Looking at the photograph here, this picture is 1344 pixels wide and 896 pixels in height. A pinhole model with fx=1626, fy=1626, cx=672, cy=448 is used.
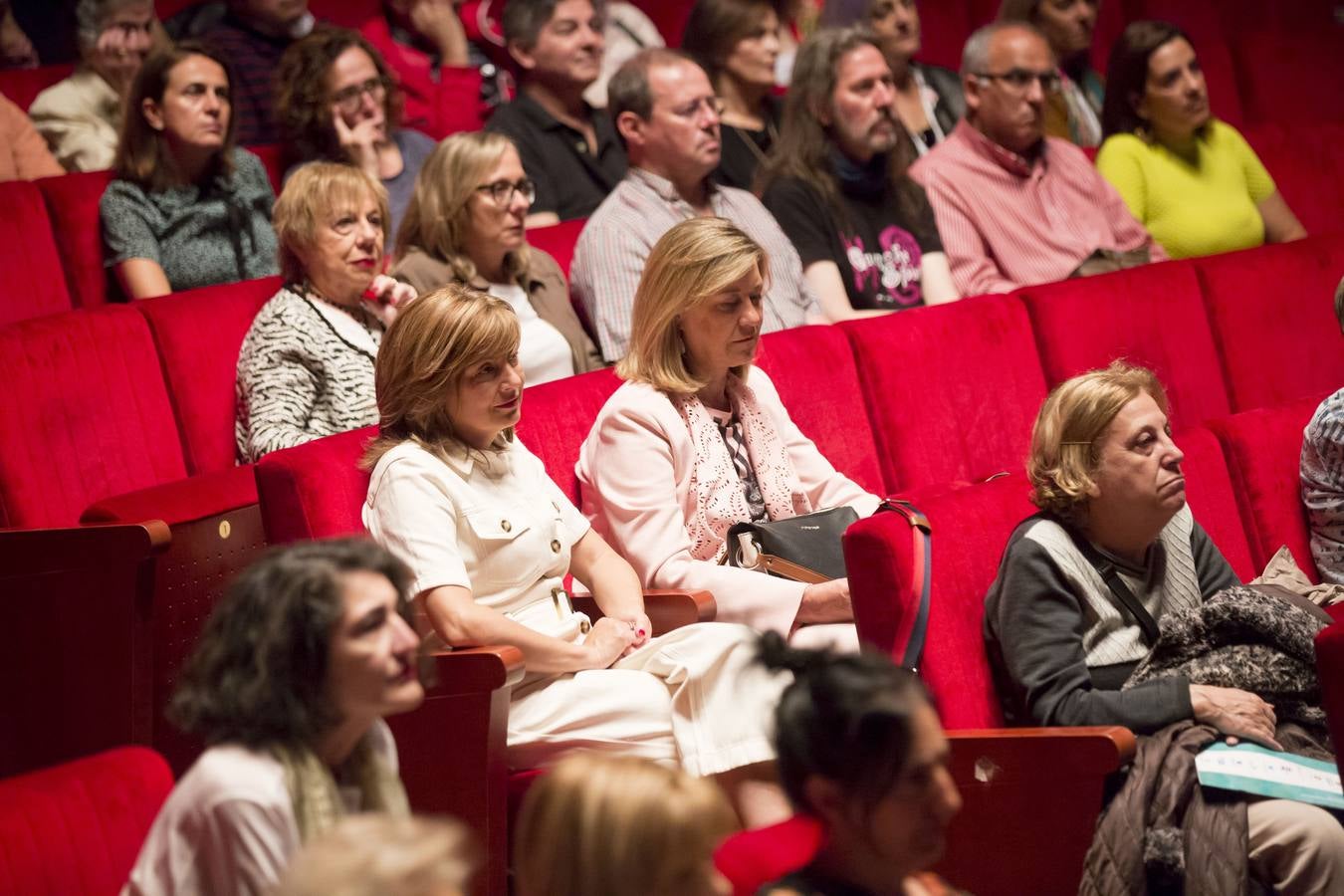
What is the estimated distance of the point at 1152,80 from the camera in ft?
8.53

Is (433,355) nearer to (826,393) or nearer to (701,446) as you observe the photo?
(701,446)

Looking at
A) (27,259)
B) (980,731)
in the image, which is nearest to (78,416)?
(27,259)

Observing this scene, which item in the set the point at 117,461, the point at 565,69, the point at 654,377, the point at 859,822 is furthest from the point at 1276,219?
the point at 859,822

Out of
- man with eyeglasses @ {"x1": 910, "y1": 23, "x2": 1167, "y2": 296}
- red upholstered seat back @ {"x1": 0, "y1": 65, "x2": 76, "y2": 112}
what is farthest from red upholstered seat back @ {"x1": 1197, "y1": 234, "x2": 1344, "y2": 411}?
red upholstered seat back @ {"x1": 0, "y1": 65, "x2": 76, "y2": 112}

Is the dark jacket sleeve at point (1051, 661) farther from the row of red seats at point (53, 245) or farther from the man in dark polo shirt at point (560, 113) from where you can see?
the man in dark polo shirt at point (560, 113)

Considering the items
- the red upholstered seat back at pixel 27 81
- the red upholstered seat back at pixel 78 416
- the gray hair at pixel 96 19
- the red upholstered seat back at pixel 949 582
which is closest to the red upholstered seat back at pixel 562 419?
the red upholstered seat back at pixel 949 582

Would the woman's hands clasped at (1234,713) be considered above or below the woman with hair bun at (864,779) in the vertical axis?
below

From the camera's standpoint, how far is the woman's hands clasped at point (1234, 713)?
1301 mm

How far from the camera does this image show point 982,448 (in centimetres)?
196

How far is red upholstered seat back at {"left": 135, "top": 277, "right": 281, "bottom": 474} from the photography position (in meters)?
1.89

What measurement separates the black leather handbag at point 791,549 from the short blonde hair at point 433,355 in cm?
32

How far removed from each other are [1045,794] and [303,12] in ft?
6.28

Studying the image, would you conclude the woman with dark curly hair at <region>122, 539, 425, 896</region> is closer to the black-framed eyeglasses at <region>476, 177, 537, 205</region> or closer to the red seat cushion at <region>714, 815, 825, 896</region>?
the red seat cushion at <region>714, 815, 825, 896</region>

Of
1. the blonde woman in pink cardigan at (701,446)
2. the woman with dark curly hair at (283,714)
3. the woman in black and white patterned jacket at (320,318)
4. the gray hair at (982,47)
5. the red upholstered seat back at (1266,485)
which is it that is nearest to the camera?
the woman with dark curly hair at (283,714)
